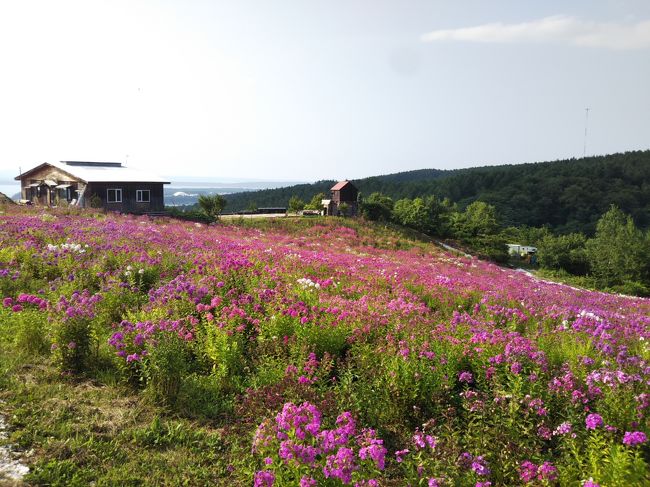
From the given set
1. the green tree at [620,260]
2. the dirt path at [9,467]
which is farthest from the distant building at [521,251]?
the dirt path at [9,467]

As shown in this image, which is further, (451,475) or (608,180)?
(608,180)

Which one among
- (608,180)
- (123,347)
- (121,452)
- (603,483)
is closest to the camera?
(603,483)

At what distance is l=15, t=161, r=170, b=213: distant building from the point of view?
37000 mm

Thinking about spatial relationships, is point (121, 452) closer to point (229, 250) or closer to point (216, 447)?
point (216, 447)

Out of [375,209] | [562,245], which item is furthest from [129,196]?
[562,245]

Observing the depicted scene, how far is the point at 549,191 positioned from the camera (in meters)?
120

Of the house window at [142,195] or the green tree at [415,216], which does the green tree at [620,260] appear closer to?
the green tree at [415,216]

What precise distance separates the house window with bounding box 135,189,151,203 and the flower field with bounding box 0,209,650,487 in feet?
102

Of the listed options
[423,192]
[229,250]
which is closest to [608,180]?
[423,192]

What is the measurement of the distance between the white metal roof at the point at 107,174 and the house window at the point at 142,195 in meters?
1.07

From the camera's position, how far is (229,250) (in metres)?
12.5

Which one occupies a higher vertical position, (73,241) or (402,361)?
(73,241)

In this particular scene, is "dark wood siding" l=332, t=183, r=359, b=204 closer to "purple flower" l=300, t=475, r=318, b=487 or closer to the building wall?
the building wall

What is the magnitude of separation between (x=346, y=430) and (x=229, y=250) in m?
9.06
